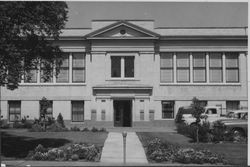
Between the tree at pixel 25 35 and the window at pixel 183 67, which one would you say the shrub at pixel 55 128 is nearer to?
the tree at pixel 25 35

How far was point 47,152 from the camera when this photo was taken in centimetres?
1598

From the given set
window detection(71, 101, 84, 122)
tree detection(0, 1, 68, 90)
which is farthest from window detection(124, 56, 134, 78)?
tree detection(0, 1, 68, 90)

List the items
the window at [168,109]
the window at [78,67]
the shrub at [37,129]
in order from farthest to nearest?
the window at [168,109] < the window at [78,67] < the shrub at [37,129]

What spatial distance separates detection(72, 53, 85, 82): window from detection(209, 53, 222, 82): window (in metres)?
10.6

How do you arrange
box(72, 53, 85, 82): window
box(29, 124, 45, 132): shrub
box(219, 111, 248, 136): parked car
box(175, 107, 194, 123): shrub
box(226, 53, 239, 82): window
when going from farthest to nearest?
box(226, 53, 239, 82): window → box(72, 53, 85, 82): window → box(175, 107, 194, 123): shrub → box(29, 124, 45, 132): shrub → box(219, 111, 248, 136): parked car

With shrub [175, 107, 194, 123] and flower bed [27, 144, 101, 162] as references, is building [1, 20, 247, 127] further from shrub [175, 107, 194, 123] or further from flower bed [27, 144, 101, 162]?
flower bed [27, 144, 101, 162]

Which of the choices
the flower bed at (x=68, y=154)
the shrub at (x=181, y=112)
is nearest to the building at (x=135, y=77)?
the shrub at (x=181, y=112)

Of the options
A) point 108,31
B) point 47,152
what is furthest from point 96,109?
point 47,152

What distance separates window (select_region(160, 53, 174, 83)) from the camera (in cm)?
3412

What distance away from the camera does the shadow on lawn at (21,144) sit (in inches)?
675

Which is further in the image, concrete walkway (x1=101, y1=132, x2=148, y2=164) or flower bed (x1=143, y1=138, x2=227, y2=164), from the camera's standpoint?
concrete walkway (x1=101, y1=132, x2=148, y2=164)

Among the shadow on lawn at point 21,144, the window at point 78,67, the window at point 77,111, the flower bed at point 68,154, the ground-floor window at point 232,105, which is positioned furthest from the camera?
the ground-floor window at point 232,105

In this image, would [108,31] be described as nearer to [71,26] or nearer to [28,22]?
[71,26]

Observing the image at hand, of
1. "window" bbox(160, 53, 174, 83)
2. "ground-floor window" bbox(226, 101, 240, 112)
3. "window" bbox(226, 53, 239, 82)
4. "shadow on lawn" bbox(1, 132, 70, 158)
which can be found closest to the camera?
"shadow on lawn" bbox(1, 132, 70, 158)
